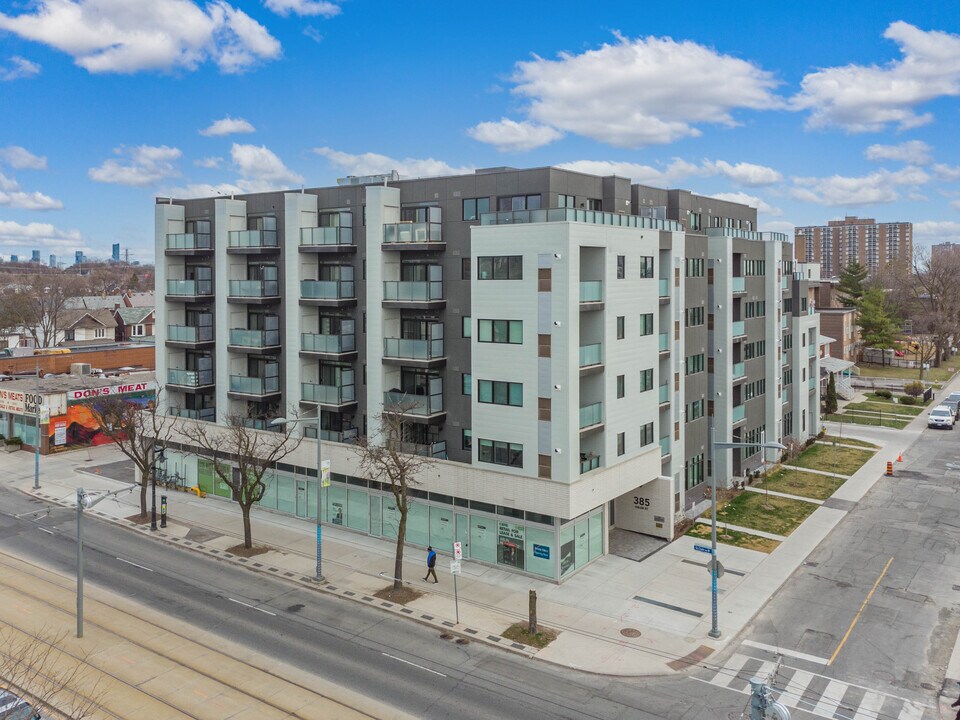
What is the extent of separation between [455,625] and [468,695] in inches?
201

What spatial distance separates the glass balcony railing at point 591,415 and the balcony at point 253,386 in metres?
19.0

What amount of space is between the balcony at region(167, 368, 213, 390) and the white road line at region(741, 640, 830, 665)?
110 feet

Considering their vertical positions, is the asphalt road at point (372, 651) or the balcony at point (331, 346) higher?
the balcony at point (331, 346)

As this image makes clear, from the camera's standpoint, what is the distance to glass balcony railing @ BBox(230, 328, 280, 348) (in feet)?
139

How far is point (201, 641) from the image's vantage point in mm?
26703

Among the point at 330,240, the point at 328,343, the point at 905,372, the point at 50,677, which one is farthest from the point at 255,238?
the point at 905,372

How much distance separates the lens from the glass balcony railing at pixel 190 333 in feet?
148

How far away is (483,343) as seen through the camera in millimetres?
33688

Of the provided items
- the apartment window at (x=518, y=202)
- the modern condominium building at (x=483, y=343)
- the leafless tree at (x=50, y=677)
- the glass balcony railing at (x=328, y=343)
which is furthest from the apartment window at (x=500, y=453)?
the leafless tree at (x=50, y=677)

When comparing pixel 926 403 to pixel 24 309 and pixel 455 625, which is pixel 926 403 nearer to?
pixel 455 625

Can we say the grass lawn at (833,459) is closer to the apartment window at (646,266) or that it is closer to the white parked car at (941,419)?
the white parked car at (941,419)

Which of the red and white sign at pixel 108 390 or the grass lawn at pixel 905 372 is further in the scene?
the grass lawn at pixel 905 372

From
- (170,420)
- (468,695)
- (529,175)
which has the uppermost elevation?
(529,175)

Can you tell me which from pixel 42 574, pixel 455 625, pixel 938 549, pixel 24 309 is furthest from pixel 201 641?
pixel 24 309
